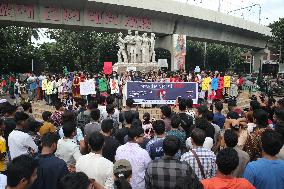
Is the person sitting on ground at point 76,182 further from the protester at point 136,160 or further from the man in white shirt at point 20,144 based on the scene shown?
the man in white shirt at point 20,144

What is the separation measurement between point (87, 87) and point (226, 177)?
14.0 metres

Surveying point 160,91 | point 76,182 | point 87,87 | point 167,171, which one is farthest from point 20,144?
point 87,87

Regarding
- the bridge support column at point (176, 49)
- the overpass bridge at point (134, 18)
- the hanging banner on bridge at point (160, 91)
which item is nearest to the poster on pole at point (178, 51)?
the bridge support column at point (176, 49)

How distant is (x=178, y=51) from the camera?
1330 inches

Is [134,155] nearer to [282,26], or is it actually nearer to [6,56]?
[6,56]

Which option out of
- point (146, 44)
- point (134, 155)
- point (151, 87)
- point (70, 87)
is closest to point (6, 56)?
point (146, 44)

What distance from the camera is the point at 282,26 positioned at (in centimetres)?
3759

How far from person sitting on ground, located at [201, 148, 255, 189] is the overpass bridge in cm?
2251

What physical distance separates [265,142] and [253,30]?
133ft

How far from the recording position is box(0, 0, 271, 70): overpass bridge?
24.6 metres

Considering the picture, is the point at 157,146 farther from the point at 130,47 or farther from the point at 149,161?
the point at 130,47

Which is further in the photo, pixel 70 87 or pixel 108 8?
pixel 108 8

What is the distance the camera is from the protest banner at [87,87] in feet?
56.6

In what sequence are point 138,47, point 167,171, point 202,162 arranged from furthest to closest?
point 138,47 < point 202,162 < point 167,171
